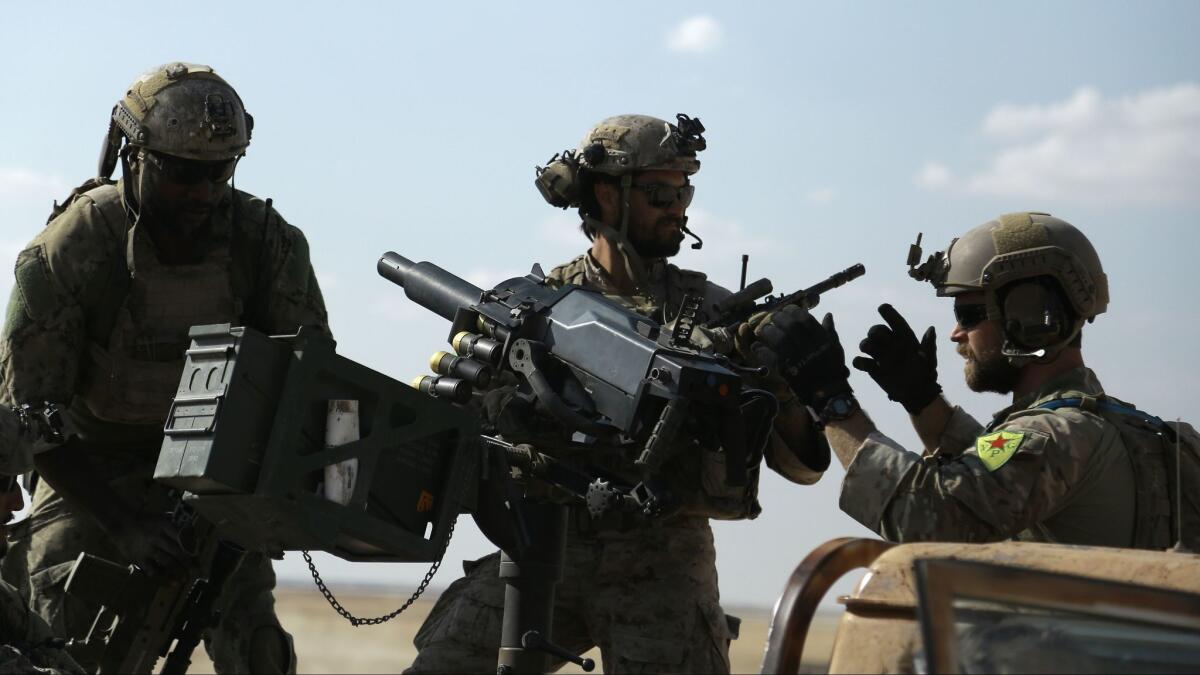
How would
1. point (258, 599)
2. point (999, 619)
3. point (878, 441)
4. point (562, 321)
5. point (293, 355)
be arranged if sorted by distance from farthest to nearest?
1. point (258, 599)
2. point (562, 321)
3. point (293, 355)
4. point (878, 441)
5. point (999, 619)

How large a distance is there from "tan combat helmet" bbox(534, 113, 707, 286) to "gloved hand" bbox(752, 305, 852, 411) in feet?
7.07

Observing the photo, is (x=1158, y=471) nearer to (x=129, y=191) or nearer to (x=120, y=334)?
(x=120, y=334)

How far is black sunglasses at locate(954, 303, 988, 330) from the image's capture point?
4.95 metres

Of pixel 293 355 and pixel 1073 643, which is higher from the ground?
pixel 293 355

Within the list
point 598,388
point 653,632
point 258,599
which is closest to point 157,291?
point 258,599

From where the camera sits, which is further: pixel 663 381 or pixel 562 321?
pixel 562 321

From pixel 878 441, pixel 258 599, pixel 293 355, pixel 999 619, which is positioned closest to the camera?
pixel 999 619

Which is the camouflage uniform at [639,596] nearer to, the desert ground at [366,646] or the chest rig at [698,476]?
the chest rig at [698,476]

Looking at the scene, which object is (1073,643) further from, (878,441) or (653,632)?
(653,632)

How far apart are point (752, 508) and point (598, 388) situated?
1.01 meters

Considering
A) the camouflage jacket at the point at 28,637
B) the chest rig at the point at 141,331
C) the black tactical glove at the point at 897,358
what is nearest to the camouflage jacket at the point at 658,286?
the chest rig at the point at 141,331

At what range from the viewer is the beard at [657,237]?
23.8 feet

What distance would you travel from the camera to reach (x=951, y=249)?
5023 millimetres

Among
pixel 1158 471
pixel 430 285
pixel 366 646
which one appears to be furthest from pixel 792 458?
pixel 366 646
